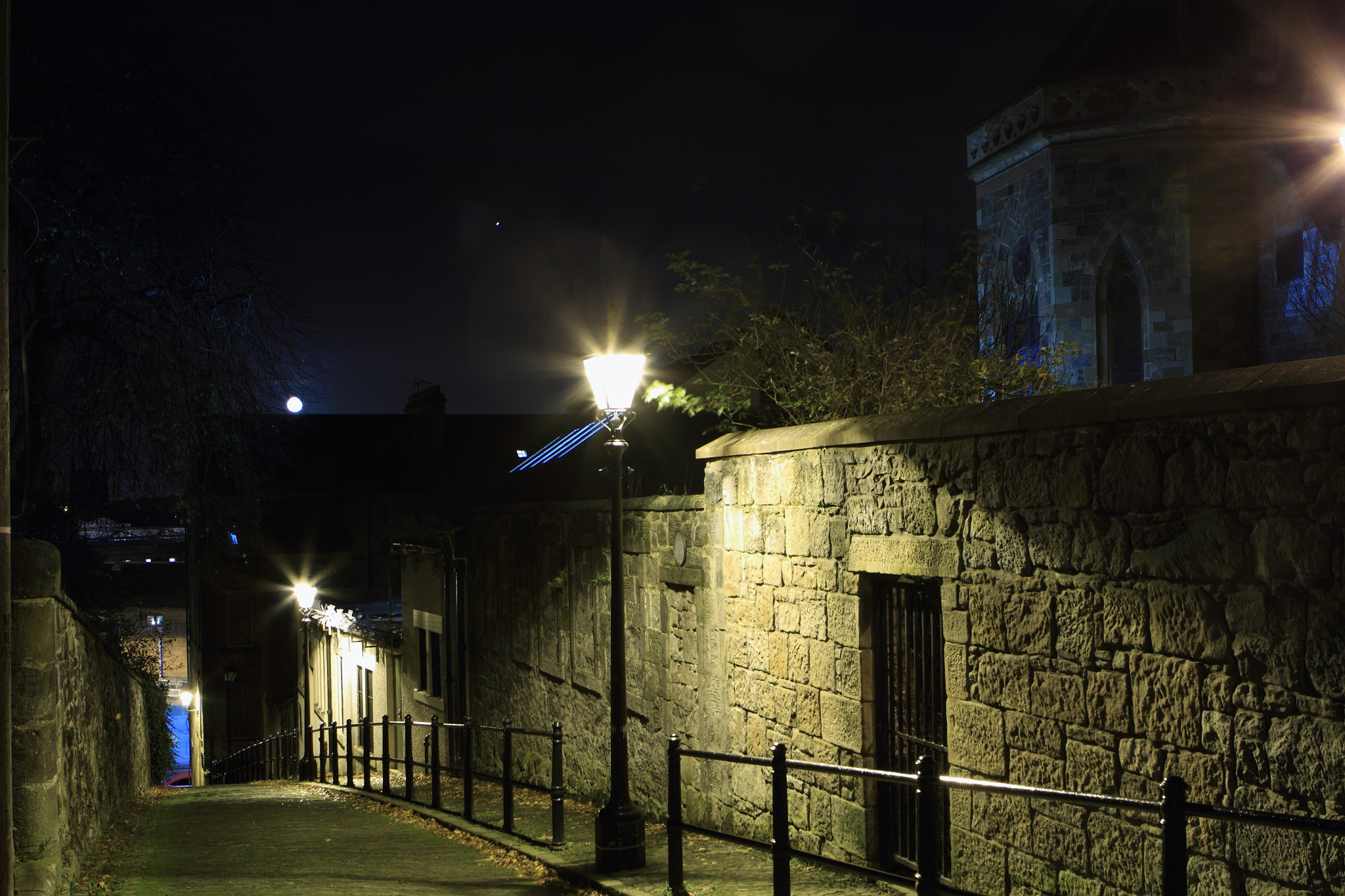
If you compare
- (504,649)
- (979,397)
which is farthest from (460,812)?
(979,397)

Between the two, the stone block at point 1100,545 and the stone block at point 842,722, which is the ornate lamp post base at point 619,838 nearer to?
the stone block at point 842,722

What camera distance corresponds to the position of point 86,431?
10000 millimetres

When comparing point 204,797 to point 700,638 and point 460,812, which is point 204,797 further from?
point 700,638

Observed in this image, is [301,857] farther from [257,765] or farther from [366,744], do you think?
[257,765]

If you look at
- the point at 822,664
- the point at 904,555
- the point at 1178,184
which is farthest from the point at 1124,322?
the point at 904,555

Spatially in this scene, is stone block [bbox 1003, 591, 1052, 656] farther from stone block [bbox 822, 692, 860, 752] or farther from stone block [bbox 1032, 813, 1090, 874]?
stone block [bbox 822, 692, 860, 752]

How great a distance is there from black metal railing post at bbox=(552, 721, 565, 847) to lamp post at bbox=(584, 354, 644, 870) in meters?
0.82

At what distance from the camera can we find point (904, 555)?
5.82 meters

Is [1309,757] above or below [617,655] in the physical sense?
above

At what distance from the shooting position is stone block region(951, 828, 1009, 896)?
5156mm

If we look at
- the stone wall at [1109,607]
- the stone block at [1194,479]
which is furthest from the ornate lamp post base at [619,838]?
the stone block at [1194,479]

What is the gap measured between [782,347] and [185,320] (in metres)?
5.70

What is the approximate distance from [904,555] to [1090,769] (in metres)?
1.55

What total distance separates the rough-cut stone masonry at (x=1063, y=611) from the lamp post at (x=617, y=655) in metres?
0.98
